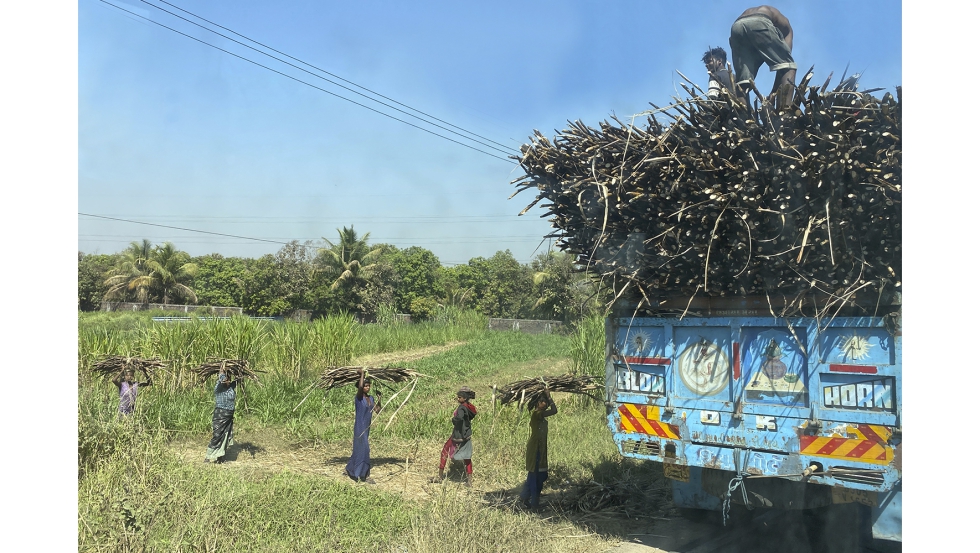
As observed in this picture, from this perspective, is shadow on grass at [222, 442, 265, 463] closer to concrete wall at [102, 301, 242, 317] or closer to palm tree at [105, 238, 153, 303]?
concrete wall at [102, 301, 242, 317]

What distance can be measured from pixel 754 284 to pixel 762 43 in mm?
2311

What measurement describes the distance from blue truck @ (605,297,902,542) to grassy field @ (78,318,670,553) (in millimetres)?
1324

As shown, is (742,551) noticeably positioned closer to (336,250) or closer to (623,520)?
(623,520)

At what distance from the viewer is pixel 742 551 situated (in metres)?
5.80

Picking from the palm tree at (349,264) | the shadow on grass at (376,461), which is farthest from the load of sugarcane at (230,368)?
the palm tree at (349,264)

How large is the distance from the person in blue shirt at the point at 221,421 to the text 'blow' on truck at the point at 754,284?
6.18 metres

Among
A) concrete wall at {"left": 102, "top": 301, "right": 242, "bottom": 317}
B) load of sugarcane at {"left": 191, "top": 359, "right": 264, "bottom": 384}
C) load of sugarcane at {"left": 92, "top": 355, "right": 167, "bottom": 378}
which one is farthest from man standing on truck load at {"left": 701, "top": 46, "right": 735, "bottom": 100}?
concrete wall at {"left": 102, "top": 301, "right": 242, "bottom": 317}

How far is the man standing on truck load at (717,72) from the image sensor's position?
5004 mm

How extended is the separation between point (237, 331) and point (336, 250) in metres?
21.4

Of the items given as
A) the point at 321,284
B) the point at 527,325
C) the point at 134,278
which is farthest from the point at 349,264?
the point at 134,278

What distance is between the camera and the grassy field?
202 inches

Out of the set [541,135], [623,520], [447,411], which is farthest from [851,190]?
[447,411]

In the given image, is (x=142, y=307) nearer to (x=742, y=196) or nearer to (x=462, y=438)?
(x=462, y=438)

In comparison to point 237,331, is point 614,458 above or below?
below
